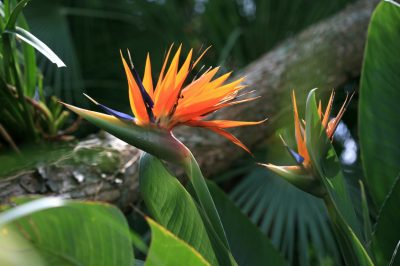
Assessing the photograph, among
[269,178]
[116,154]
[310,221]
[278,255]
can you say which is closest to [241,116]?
[269,178]

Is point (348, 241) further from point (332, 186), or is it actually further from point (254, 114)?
point (254, 114)

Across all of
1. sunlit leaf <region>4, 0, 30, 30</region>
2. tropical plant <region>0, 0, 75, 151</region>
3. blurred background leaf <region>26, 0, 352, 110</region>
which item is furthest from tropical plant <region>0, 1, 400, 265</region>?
blurred background leaf <region>26, 0, 352, 110</region>

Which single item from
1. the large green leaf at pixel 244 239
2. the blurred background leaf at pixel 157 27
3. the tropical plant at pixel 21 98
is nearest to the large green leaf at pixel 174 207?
the large green leaf at pixel 244 239

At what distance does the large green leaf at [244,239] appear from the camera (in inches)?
40.5

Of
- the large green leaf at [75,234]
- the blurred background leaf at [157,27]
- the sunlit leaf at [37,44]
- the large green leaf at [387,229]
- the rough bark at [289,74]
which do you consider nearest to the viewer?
the large green leaf at [75,234]

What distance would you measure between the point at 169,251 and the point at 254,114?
44.2 inches

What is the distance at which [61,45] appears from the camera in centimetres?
188

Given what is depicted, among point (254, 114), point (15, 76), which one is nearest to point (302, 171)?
point (15, 76)

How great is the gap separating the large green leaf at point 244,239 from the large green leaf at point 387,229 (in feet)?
0.48

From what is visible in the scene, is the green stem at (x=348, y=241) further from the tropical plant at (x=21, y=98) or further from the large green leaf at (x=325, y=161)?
the tropical plant at (x=21, y=98)

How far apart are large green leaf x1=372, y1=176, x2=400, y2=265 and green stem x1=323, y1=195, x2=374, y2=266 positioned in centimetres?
14

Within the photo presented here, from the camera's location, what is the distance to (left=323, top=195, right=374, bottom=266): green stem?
80 centimetres

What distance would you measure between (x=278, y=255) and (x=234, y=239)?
0.24ft

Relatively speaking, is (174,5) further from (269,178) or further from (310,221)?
(310,221)
